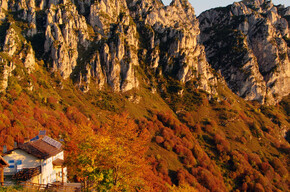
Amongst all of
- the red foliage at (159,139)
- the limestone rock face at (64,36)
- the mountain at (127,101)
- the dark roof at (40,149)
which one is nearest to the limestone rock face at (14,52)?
the mountain at (127,101)

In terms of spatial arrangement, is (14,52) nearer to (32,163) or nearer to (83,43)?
(83,43)

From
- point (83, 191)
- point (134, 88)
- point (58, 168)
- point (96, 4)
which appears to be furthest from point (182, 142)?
point (96, 4)

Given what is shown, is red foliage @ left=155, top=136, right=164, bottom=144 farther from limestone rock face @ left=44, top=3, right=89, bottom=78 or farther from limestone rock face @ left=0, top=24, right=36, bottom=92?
limestone rock face @ left=0, top=24, right=36, bottom=92

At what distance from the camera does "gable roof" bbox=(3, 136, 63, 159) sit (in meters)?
33.1

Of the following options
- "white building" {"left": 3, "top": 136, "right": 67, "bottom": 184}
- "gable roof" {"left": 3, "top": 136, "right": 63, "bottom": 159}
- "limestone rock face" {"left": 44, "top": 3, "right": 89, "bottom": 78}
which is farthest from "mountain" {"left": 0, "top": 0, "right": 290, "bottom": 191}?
"white building" {"left": 3, "top": 136, "right": 67, "bottom": 184}

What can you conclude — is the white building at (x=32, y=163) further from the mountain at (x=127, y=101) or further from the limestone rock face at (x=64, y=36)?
the limestone rock face at (x=64, y=36)

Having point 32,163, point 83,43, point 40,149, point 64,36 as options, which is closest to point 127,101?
point 83,43

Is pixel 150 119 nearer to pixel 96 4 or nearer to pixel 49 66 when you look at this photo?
pixel 49 66

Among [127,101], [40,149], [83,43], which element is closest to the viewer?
[40,149]

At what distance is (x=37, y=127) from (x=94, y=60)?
251 feet

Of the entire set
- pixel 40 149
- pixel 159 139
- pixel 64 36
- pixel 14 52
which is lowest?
pixel 159 139

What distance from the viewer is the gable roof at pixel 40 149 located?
Answer: 109 feet

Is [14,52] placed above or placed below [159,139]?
above

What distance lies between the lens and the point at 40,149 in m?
35.2
